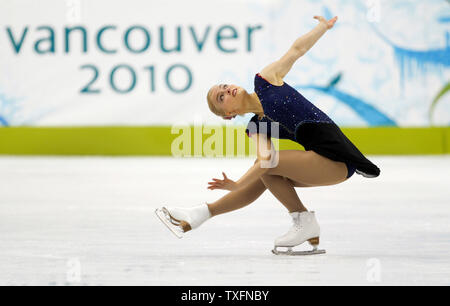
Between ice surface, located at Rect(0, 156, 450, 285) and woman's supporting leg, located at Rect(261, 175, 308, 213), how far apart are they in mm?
189

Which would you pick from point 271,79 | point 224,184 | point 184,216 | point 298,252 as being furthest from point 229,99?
point 298,252

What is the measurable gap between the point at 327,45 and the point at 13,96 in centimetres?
359

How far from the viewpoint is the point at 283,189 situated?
9.34 feet

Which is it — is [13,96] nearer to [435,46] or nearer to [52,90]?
[52,90]

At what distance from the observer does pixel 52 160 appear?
8414 mm

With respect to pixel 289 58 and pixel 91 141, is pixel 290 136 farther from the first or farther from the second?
pixel 91 141

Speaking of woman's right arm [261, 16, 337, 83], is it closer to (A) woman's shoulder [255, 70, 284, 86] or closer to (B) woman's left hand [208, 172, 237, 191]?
(A) woman's shoulder [255, 70, 284, 86]

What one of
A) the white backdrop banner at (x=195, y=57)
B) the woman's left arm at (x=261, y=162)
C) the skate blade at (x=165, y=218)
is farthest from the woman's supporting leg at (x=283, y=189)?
the white backdrop banner at (x=195, y=57)

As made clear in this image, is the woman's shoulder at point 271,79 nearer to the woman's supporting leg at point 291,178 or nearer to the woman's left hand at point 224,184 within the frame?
the woman's supporting leg at point 291,178

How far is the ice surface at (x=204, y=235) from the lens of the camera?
8.36 ft

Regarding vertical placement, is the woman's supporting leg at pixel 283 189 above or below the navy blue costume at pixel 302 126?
below

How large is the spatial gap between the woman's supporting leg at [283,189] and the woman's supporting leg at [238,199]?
0.20 feet

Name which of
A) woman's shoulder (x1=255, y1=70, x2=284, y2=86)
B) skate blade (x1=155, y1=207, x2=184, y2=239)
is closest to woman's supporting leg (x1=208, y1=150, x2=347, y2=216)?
skate blade (x1=155, y1=207, x2=184, y2=239)
